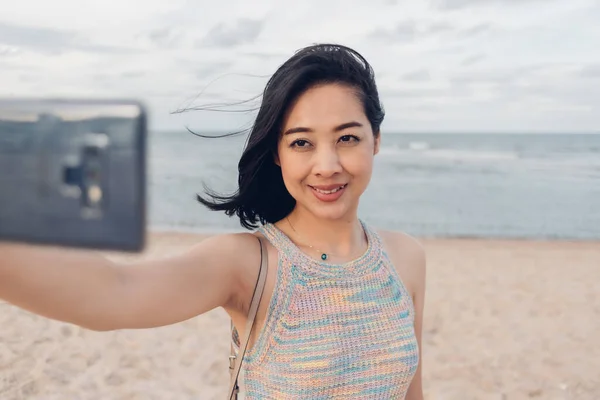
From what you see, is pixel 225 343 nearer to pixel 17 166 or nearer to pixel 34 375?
pixel 34 375

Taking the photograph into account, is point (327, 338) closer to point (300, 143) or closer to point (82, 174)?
point (300, 143)

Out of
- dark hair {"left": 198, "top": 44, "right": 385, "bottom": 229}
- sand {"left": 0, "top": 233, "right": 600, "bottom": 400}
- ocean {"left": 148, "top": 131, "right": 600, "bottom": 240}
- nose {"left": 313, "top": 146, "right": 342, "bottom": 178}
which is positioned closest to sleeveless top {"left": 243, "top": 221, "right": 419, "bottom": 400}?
dark hair {"left": 198, "top": 44, "right": 385, "bottom": 229}

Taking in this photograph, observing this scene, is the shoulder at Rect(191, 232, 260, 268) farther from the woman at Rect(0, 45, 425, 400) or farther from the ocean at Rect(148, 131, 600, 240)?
the ocean at Rect(148, 131, 600, 240)

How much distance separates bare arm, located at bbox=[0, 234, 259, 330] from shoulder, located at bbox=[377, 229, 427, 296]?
21.0 inches

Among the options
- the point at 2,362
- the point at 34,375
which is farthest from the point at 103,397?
the point at 2,362

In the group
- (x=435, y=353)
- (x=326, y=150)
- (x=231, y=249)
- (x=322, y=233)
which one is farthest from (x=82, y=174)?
(x=435, y=353)

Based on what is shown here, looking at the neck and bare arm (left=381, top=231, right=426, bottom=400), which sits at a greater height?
the neck

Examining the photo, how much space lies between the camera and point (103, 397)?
4.64 meters

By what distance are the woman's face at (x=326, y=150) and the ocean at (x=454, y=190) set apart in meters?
3.96

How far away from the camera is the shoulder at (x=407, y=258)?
2104 millimetres

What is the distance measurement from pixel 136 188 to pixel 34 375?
4.88 m

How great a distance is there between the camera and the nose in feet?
5.78

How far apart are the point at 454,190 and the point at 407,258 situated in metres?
18.3

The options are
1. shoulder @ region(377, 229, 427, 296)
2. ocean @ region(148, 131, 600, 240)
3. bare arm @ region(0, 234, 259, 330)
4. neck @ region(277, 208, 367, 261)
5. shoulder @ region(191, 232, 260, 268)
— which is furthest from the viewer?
ocean @ region(148, 131, 600, 240)
